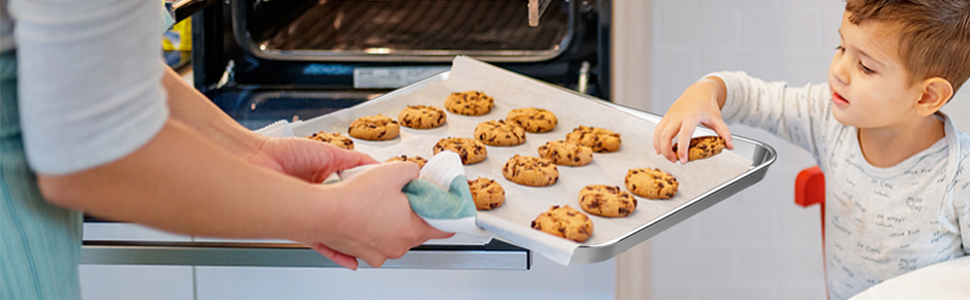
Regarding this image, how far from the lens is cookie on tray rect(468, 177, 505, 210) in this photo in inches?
34.2

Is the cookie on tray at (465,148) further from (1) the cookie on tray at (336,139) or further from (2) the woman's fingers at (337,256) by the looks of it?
(2) the woman's fingers at (337,256)

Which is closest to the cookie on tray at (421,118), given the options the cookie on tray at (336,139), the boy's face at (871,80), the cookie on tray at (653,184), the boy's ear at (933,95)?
the cookie on tray at (336,139)

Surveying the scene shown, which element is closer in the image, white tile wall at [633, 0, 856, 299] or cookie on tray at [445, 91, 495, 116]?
cookie on tray at [445, 91, 495, 116]

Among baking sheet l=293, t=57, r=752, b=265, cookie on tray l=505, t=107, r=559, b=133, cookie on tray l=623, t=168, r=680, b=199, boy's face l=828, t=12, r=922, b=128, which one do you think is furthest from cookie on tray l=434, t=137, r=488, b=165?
boy's face l=828, t=12, r=922, b=128

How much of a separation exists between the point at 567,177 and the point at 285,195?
608mm

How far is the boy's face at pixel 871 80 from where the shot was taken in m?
0.95

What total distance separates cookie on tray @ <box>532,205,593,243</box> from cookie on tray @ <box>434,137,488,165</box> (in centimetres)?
21

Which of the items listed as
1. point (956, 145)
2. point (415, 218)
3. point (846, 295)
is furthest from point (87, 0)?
point (846, 295)

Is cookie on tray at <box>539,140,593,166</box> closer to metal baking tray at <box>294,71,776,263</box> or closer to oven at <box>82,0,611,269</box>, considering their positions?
metal baking tray at <box>294,71,776,263</box>

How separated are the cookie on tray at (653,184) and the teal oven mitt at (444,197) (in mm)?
264

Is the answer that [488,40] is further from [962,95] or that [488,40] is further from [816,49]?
[962,95]

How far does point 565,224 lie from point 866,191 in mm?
622

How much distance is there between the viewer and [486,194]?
878 mm

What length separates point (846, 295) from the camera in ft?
3.94
